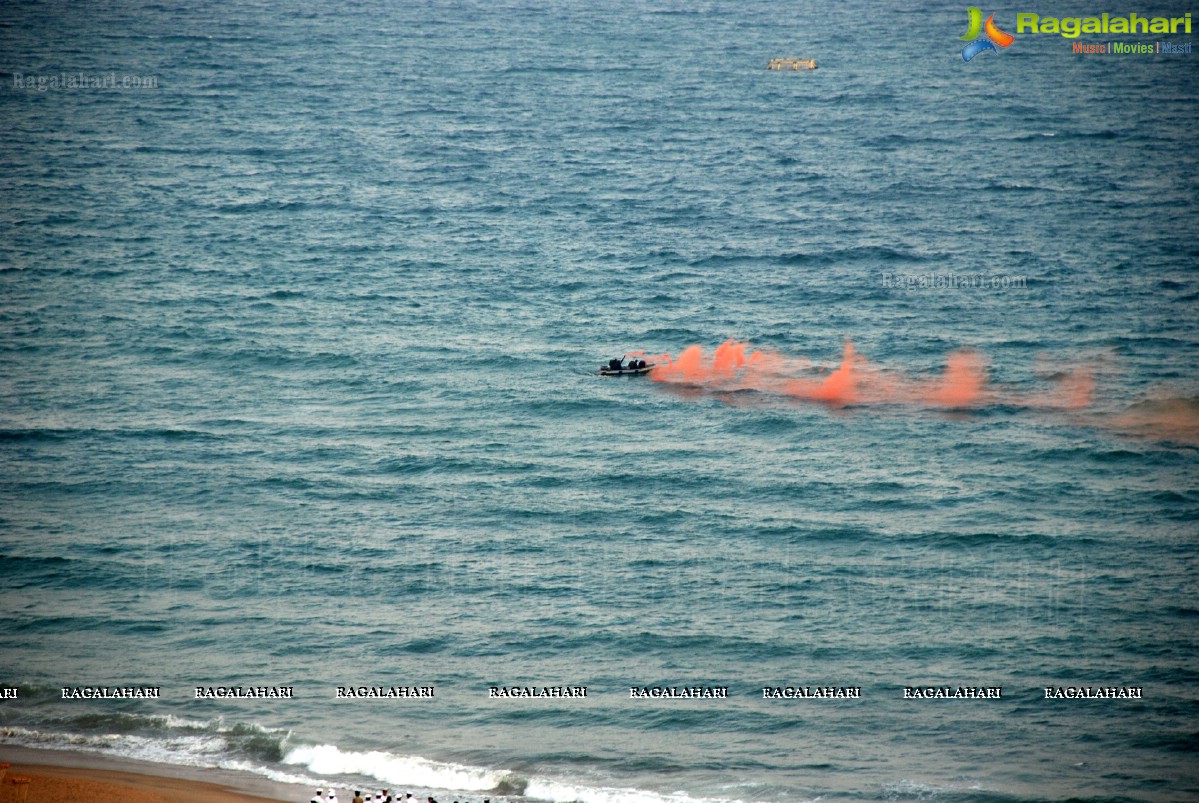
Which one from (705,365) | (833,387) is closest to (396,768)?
(833,387)

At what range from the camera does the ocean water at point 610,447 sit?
50594 mm

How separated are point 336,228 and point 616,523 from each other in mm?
62453

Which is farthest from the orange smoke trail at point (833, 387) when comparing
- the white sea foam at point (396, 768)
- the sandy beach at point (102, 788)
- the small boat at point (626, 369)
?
the sandy beach at point (102, 788)

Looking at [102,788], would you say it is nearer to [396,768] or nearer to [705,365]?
[396,768]

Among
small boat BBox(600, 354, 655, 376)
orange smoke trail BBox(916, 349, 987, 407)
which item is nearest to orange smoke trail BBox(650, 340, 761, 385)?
small boat BBox(600, 354, 655, 376)

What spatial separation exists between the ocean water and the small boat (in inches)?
57.1

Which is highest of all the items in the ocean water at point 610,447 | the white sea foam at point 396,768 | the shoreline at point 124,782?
the ocean water at point 610,447

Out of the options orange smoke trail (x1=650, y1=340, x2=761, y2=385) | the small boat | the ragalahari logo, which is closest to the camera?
the small boat

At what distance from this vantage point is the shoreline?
141 ft

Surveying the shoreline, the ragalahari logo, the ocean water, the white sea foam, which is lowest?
the white sea foam

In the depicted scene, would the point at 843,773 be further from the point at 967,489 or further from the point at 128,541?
the point at 128,541

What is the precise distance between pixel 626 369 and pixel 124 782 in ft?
153

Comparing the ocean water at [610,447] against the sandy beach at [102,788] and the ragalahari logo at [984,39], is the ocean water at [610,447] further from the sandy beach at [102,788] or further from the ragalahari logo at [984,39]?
the ragalahari logo at [984,39]

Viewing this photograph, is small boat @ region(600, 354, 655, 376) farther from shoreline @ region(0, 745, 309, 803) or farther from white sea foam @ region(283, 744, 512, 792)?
shoreline @ region(0, 745, 309, 803)
